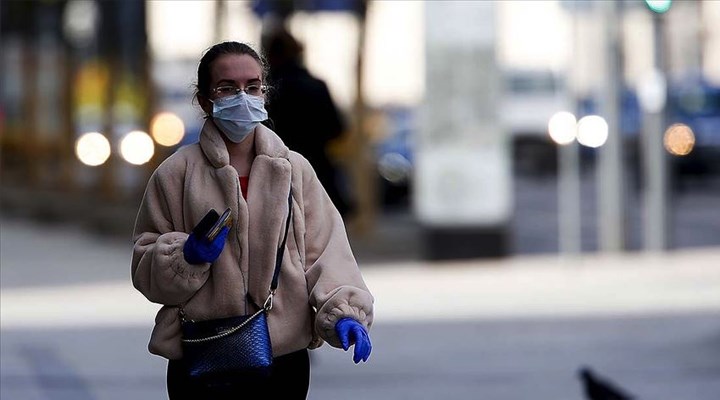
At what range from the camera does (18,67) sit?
36.0 metres

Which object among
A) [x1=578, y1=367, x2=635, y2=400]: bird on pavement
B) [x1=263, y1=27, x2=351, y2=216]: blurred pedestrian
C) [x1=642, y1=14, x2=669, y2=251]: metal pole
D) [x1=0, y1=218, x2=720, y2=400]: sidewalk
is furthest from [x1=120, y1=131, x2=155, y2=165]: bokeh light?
[x1=578, y1=367, x2=635, y2=400]: bird on pavement

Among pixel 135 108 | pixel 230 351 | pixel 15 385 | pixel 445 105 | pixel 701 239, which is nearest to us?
pixel 230 351

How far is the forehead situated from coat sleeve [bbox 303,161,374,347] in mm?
316

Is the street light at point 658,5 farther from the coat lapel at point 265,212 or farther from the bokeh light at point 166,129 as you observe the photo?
the bokeh light at point 166,129

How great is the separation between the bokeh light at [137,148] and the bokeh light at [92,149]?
1.61 ft

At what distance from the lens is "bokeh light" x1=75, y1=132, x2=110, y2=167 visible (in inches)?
1037

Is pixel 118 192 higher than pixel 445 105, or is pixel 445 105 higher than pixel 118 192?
pixel 445 105

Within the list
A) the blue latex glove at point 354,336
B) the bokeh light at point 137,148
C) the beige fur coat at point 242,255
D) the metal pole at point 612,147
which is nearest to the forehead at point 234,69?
the beige fur coat at point 242,255

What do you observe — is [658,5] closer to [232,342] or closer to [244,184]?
[244,184]

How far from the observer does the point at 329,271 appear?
14.9ft

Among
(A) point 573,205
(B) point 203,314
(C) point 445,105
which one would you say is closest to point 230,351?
(B) point 203,314

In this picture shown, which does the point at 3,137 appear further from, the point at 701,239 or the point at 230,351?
the point at 230,351

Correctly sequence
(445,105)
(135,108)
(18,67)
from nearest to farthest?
(445,105)
(135,108)
(18,67)

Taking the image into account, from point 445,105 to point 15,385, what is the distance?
7650mm
